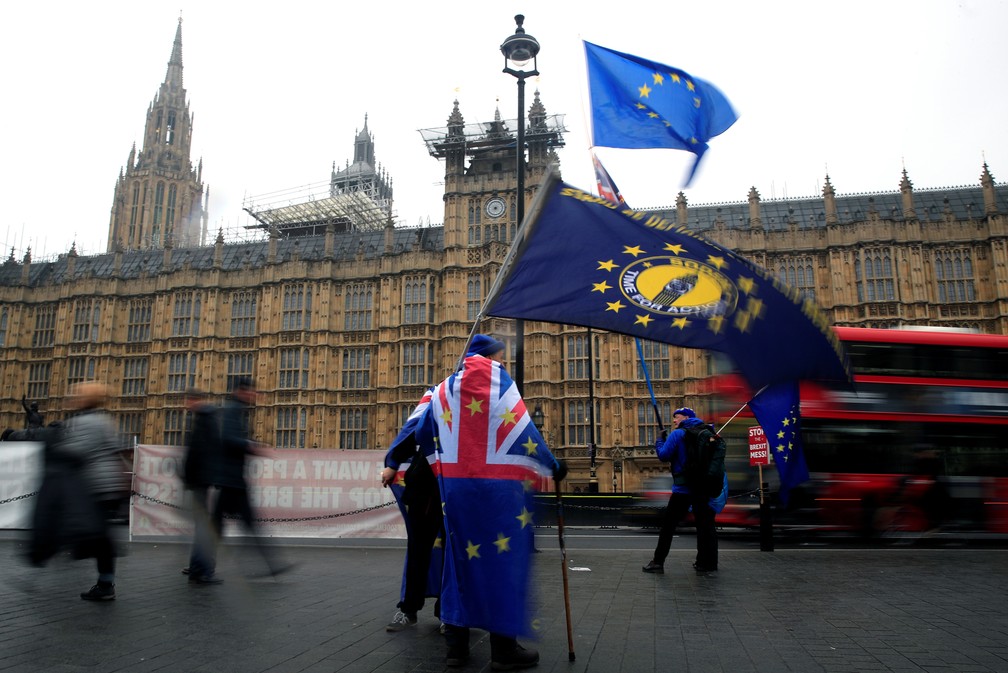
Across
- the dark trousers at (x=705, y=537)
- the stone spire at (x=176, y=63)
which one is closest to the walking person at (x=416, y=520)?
the dark trousers at (x=705, y=537)

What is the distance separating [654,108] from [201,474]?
6145mm

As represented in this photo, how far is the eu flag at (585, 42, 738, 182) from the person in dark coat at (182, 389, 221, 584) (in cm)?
505

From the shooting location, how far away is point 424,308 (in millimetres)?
38656

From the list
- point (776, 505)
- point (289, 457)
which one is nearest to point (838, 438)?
point (776, 505)

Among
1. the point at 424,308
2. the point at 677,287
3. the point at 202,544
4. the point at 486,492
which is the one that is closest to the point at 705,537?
the point at 677,287

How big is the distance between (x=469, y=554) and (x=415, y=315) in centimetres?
3494

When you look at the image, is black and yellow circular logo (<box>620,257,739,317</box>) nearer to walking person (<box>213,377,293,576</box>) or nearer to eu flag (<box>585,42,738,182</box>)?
eu flag (<box>585,42,738,182</box>)

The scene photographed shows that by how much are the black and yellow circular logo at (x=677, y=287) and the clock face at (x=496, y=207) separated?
33936 mm

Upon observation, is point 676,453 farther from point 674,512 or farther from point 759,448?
point 759,448

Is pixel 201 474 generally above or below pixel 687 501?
above

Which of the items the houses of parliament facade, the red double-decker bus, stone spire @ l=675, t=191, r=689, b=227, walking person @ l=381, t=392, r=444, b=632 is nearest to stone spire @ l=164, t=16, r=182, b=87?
the houses of parliament facade

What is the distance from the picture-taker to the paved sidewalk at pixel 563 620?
418 centimetres

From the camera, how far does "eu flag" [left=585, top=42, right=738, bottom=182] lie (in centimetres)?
802

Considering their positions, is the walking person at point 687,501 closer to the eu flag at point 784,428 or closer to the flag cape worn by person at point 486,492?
the eu flag at point 784,428
